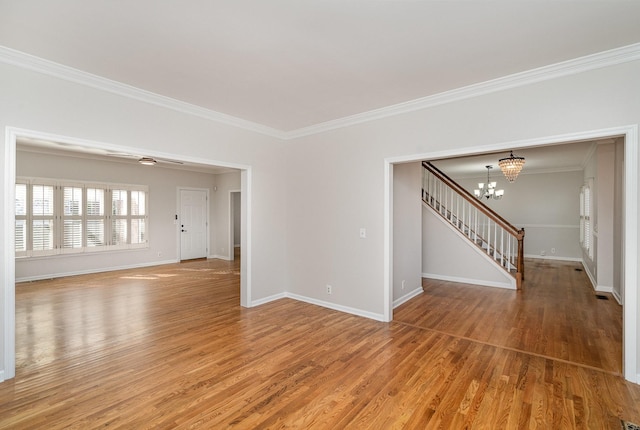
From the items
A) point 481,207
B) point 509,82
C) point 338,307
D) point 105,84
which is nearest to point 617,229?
point 481,207

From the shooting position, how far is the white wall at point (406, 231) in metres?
4.71

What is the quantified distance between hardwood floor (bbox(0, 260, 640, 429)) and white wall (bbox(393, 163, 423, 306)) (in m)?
0.42

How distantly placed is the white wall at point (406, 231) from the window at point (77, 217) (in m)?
6.71

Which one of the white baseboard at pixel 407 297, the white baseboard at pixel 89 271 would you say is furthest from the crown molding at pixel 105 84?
the white baseboard at pixel 89 271

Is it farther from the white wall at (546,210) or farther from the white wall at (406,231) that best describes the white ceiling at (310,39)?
the white wall at (546,210)

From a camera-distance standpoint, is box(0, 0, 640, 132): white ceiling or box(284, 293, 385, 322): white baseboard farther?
box(284, 293, 385, 322): white baseboard

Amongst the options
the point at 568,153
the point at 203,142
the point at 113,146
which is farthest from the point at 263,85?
the point at 568,153

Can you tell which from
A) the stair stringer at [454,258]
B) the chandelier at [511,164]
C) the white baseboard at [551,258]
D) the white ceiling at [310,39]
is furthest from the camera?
the white baseboard at [551,258]

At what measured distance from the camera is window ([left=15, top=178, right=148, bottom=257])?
622 cm

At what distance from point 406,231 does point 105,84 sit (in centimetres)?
442

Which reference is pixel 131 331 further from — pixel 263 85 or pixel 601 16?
pixel 601 16

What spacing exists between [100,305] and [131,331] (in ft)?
4.94

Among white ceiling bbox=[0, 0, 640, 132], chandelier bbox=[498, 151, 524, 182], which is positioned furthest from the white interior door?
chandelier bbox=[498, 151, 524, 182]

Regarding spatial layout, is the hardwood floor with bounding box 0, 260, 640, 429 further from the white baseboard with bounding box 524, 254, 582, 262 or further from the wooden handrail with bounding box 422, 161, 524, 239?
the white baseboard with bounding box 524, 254, 582, 262
